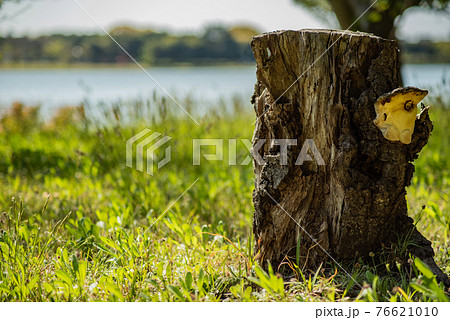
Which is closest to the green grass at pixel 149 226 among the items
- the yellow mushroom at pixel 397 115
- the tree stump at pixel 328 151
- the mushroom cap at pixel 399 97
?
the tree stump at pixel 328 151

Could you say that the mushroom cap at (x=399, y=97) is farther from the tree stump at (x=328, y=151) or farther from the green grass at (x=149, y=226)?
the green grass at (x=149, y=226)

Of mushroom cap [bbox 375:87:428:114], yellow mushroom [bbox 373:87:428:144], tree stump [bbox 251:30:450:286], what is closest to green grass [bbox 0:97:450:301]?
tree stump [bbox 251:30:450:286]

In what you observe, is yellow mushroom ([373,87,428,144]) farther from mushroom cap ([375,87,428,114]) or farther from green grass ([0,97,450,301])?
green grass ([0,97,450,301])

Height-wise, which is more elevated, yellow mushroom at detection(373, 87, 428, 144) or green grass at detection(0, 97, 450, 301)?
yellow mushroom at detection(373, 87, 428, 144)

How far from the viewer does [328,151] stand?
6.36 ft

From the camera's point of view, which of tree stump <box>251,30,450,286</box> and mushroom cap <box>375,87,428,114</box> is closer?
mushroom cap <box>375,87,428,114</box>

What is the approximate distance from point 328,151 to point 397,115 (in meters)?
0.35

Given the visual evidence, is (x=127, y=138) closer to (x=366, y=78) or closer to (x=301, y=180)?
(x=301, y=180)

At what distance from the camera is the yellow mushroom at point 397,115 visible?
1806 mm

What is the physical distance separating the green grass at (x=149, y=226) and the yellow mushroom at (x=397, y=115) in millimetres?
627

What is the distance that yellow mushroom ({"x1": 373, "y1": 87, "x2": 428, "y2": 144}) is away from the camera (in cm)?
181

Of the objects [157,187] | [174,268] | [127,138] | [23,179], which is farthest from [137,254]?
[23,179]

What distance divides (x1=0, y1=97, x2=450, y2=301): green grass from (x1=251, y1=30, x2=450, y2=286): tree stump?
0.54ft

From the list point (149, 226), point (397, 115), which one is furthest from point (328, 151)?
point (149, 226)
